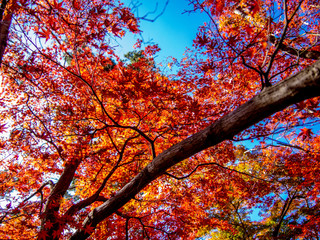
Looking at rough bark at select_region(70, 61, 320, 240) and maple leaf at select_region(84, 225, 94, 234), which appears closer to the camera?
rough bark at select_region(70, 61, 320, 240)

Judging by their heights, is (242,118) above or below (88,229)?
above

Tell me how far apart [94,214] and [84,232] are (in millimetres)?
428

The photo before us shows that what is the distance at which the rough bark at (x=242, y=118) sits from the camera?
1560mm

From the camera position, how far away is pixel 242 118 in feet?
6.27

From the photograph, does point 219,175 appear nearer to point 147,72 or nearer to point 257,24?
point 147,72

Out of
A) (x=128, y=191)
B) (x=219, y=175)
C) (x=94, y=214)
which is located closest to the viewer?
(x=128, y=191)

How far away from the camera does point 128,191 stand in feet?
9.22

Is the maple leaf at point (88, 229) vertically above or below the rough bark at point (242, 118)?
below

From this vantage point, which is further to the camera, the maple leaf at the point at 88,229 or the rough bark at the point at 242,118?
the maple leaf at the point at 88,229

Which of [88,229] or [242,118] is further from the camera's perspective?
[88,229]

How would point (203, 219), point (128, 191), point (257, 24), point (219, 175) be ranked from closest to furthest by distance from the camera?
1. point (128, 191)
2. point (257, 24)
3. point (219, 175)
4. point (203, 219)

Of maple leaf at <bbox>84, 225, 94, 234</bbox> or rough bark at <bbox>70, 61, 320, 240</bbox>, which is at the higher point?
rough bark at <bbox>70, 61, 320, 240</bbox>

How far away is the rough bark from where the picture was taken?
61.4 inches

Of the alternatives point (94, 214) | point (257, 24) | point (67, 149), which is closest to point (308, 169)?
point (257, 24)
